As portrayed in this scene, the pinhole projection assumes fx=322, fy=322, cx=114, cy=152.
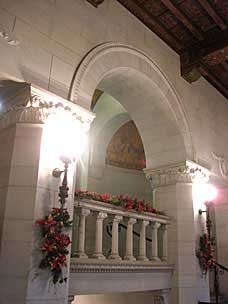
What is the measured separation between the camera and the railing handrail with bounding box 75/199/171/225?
14.4 feet

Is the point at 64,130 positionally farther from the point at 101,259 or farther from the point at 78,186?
the point at 78,186

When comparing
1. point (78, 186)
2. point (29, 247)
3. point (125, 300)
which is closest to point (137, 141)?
point (78, 186)

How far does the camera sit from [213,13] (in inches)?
229

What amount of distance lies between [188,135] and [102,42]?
8.50ft

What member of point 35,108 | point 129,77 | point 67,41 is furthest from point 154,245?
point 67,41

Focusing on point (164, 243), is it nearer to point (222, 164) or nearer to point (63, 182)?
point (222, 164)

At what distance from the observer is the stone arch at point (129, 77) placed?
15.3ft

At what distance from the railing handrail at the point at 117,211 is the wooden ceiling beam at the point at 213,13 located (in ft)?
12.3

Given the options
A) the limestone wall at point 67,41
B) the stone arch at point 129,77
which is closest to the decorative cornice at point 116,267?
the stone arch at point 129,77

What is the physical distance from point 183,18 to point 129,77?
154 cm

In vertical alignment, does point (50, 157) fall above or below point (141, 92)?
below

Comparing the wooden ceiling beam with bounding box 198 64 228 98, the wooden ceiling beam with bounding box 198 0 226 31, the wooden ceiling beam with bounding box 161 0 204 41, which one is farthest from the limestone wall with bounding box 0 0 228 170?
the wooden ceiling beam with bounding box 198 0 226 31

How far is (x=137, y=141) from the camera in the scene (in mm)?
10422

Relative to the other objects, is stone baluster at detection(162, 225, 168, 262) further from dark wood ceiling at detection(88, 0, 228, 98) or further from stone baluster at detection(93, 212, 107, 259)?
dark wood ceiling at detection(88, 0, 228, 98)
